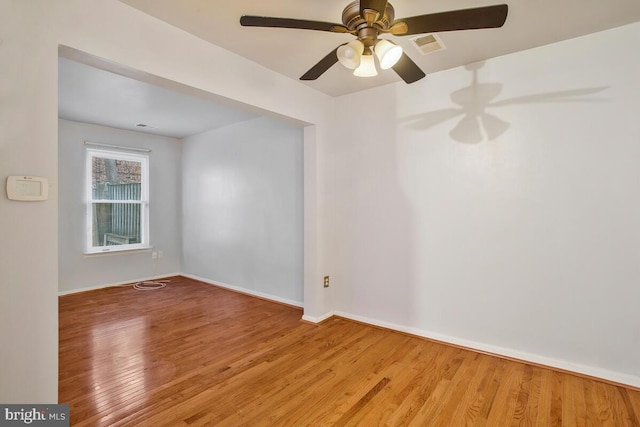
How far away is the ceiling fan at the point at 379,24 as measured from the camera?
1.42m

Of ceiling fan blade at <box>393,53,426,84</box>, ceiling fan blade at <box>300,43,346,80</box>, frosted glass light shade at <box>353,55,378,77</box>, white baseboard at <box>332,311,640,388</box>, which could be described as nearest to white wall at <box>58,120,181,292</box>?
white baseboard at <box>332,311,640,388</box>

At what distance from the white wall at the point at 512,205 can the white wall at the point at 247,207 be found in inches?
36.5

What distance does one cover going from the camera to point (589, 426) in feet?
5.82

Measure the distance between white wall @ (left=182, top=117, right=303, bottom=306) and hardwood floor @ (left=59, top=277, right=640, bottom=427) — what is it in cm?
106

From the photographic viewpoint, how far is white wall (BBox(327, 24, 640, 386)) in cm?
220

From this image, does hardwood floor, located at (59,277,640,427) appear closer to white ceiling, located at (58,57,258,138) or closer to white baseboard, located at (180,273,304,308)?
white baseboard, located at (180,273,304,308)

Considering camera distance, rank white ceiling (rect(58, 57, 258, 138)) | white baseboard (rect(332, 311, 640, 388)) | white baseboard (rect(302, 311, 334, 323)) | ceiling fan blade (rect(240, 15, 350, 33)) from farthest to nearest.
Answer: white baseboard (rect(302, 311, 334, 323)), white ceiling (rect(58, 57, 258, 138)), white baseboard (rect(332, 311, 640, 388)), ceiling fan blade (rect(240, 15, 350, 33))

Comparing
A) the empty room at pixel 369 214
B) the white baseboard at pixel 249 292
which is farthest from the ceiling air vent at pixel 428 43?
the white baseboard at pixel 249 292

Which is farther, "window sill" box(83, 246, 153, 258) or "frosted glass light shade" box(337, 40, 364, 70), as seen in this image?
"window sill" box(83, 246, 153, 258)

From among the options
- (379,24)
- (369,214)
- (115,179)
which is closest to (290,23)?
(379,24)

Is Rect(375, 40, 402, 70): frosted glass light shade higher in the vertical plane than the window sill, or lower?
higher

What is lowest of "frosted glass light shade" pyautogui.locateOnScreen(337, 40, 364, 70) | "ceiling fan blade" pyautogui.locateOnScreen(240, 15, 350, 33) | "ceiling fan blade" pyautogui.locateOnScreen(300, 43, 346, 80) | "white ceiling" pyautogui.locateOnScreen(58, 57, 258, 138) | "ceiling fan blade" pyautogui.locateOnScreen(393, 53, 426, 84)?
"frosted glass light shade" pyautogui.locateOnScreen(337, 40, 364, 70)

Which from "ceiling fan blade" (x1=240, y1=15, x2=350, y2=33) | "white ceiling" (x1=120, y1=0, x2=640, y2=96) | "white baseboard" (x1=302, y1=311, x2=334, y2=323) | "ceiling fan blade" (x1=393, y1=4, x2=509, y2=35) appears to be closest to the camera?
"ceiling fan blade" (x1=393, y1=4, x2=509, y2=35)

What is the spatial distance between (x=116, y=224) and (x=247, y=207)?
86.8 inches
